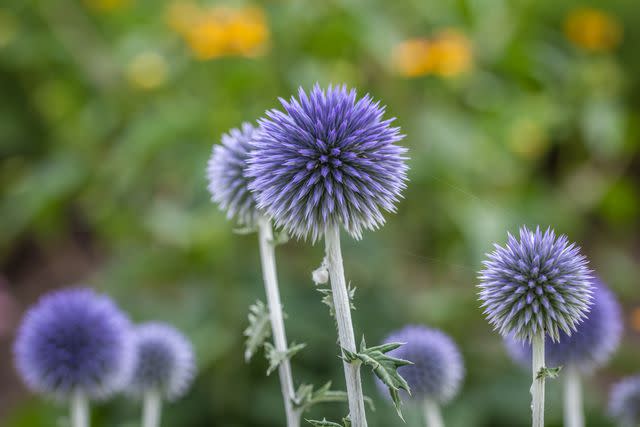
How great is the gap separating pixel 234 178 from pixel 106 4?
3093 mm

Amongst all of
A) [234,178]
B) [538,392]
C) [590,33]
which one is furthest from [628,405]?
[590,33]

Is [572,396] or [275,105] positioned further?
[275,105]

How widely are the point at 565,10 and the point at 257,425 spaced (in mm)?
3515

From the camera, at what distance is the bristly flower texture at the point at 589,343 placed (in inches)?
49.6

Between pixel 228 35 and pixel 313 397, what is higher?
pixel 228 35

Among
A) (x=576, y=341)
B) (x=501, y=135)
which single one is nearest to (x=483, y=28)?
(x=501, y=135)

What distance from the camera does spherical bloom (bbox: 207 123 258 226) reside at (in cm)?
122

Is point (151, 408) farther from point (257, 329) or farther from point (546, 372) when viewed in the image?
point (546, 372)

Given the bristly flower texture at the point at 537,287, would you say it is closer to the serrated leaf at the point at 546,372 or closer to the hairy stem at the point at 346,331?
the serrated leaf at the point at 546,372

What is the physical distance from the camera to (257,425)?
2869 millimetres

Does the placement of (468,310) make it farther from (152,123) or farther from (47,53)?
(47,53)

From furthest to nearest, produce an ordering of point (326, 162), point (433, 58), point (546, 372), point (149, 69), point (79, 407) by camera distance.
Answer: point (149, 69)
point (433, 58)
point (79, 407)
point (326, 162)
point (546, 372)

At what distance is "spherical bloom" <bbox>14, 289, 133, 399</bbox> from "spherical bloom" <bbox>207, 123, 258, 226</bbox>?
15.5 inches

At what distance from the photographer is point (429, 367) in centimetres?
132
